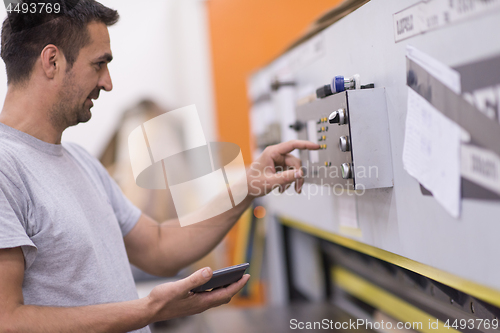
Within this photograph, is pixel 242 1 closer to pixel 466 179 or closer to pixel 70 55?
pixel 70 55

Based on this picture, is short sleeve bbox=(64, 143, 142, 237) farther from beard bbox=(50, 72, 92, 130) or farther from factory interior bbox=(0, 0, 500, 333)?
beard bbox=(50, 72, 92, 130)

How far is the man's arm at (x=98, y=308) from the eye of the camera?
68cm

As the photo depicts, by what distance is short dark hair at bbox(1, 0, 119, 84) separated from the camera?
0.79 meters

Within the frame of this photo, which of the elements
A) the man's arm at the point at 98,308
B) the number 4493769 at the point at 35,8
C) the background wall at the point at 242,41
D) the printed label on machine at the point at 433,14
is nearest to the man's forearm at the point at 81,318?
the man's arm at the point at 98,308

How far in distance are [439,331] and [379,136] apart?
19.6 inches

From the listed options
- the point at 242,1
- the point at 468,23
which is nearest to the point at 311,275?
the point at 468,23

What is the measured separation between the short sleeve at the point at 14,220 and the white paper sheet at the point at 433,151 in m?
0.65

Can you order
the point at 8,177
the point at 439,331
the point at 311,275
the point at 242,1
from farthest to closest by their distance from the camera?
1. the point at 242,1
2. the point at 311,275
3. the point at 439,331
4. the point at 8,177

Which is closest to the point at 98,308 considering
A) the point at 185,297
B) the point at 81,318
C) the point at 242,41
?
the point at 81,318

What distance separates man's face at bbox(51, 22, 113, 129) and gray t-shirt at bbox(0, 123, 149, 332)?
0.28 feet

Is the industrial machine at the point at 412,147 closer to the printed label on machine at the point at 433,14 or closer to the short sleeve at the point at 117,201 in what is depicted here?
the printed label on machine at the point at 433,14

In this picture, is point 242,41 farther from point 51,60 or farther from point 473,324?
point 473,324

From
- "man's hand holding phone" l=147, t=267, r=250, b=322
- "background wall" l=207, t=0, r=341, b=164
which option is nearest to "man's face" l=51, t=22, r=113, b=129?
"man's hand holding phone" l=147, t=267, r=250, b=322

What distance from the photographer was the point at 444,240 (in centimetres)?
64
